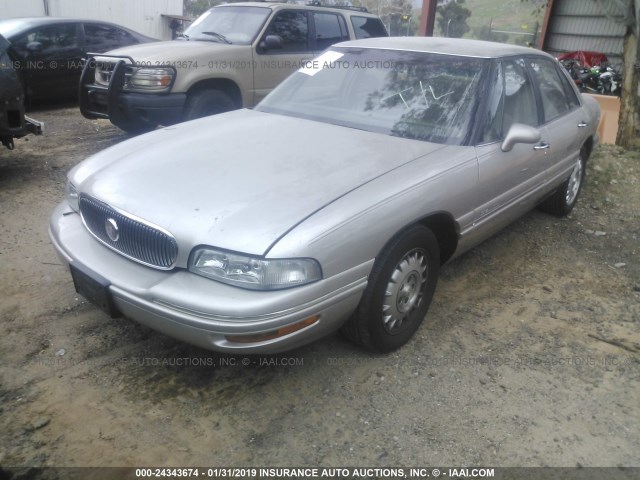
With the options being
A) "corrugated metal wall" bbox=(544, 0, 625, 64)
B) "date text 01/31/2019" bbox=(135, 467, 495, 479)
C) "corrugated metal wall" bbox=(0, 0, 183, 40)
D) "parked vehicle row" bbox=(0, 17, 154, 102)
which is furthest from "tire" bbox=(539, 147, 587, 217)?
"corrugated metal wall" bbox=(0, 0, 183, 40)

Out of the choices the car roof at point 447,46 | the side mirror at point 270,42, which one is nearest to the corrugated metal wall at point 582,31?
the side mirror at point 270,42

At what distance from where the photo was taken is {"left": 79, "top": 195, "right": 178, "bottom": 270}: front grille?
2.48m

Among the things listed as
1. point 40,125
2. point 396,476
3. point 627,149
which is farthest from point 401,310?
point 627,149

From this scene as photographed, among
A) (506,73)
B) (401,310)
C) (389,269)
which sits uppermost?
(506,73)

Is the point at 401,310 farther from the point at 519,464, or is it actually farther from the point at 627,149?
the point at 627,149

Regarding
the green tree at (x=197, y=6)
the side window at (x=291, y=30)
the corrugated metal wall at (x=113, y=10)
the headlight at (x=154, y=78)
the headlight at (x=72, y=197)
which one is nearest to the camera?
the headlight at (x=72, y=197)

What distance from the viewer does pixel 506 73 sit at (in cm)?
373

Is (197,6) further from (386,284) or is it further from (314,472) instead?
(314,472)

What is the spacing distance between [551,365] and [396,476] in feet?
4.37

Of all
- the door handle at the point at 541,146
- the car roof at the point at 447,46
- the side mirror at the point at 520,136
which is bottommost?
the door handle at the point at 541,146

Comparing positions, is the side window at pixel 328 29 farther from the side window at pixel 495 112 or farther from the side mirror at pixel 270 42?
the side window at pixel 495 112

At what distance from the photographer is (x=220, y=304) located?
2271 mm

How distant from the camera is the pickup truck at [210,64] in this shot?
5.99 m

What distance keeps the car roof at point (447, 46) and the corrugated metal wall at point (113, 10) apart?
49.6 ft
